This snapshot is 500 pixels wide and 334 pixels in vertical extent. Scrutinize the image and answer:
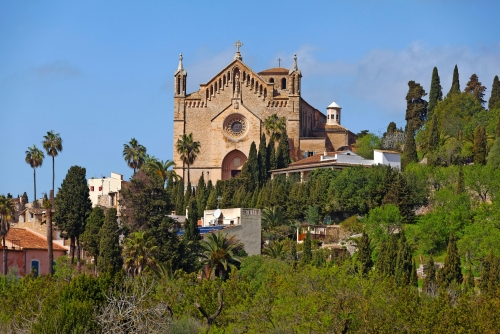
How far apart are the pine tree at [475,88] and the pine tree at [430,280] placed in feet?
162

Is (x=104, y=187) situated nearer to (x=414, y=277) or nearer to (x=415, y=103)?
(x=415, y=103)

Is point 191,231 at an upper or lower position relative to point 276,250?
upper

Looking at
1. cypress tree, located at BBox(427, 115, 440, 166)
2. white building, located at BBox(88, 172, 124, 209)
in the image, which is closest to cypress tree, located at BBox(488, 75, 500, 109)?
cypress tree, located at BBox(427, 115, 440, 166)

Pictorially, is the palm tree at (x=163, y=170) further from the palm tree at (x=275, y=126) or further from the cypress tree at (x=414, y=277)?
the cypress tree at (x=414, y=277)

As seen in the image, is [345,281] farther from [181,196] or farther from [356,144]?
[356,144]

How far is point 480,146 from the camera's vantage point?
9388 cm

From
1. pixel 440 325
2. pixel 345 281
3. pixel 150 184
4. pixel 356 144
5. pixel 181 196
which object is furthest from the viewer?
pixel 356 144

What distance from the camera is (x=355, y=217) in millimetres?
89375

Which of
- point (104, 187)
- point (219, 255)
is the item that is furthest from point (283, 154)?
point (219, 255)

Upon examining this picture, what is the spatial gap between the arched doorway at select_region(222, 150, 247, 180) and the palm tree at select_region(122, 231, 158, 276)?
116ft

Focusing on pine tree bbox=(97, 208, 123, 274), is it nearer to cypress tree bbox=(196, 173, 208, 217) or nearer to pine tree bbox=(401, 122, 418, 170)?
cypress tree bbox=(196, 173, 208, 217)

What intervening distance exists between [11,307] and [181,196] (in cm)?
3949

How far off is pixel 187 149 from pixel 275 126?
6.84 m

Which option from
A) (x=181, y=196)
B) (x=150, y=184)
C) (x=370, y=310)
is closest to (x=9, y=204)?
(x=150, y=184)
